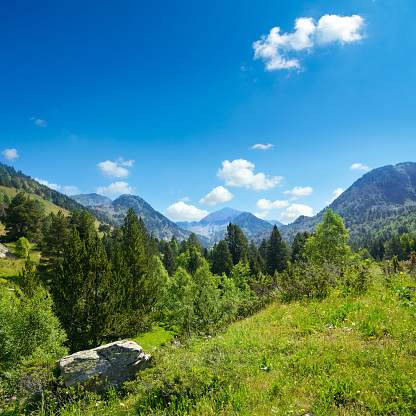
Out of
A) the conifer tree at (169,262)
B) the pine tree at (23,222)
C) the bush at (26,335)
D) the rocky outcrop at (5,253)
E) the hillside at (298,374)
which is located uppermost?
the pine tree at (23,222)

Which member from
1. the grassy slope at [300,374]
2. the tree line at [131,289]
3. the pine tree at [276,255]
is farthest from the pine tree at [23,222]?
the grassy slope at [300,374]

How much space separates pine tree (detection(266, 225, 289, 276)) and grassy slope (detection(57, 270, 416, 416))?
49.4 metres

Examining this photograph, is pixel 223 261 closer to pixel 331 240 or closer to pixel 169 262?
pixel 169 262

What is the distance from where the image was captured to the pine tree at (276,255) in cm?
5756

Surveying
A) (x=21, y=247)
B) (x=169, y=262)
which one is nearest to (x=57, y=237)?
(x=21, y=247)

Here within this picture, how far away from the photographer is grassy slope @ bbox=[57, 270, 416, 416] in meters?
5.07

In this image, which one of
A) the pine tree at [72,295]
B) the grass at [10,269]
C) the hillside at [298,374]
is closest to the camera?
the hillside at [298,374]

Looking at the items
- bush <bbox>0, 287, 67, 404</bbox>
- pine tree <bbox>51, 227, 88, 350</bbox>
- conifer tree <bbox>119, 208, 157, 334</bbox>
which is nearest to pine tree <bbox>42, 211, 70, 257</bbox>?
conifer tree <bbox>119, 208, 157, 334</bbox>

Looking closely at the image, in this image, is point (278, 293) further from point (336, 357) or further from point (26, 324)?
point (26, 324)

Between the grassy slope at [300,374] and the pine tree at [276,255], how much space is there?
49441 millimetres

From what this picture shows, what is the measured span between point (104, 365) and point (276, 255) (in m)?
54.5

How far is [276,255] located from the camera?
58156 millimetres

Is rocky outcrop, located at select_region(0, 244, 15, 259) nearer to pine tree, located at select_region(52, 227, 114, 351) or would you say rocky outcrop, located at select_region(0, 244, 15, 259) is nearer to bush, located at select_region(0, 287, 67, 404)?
pine tree, located at select_region(52, 227, 114, 351)

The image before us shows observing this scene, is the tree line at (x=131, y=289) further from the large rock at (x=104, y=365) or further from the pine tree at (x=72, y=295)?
the large rock at (x=104, y=365)
